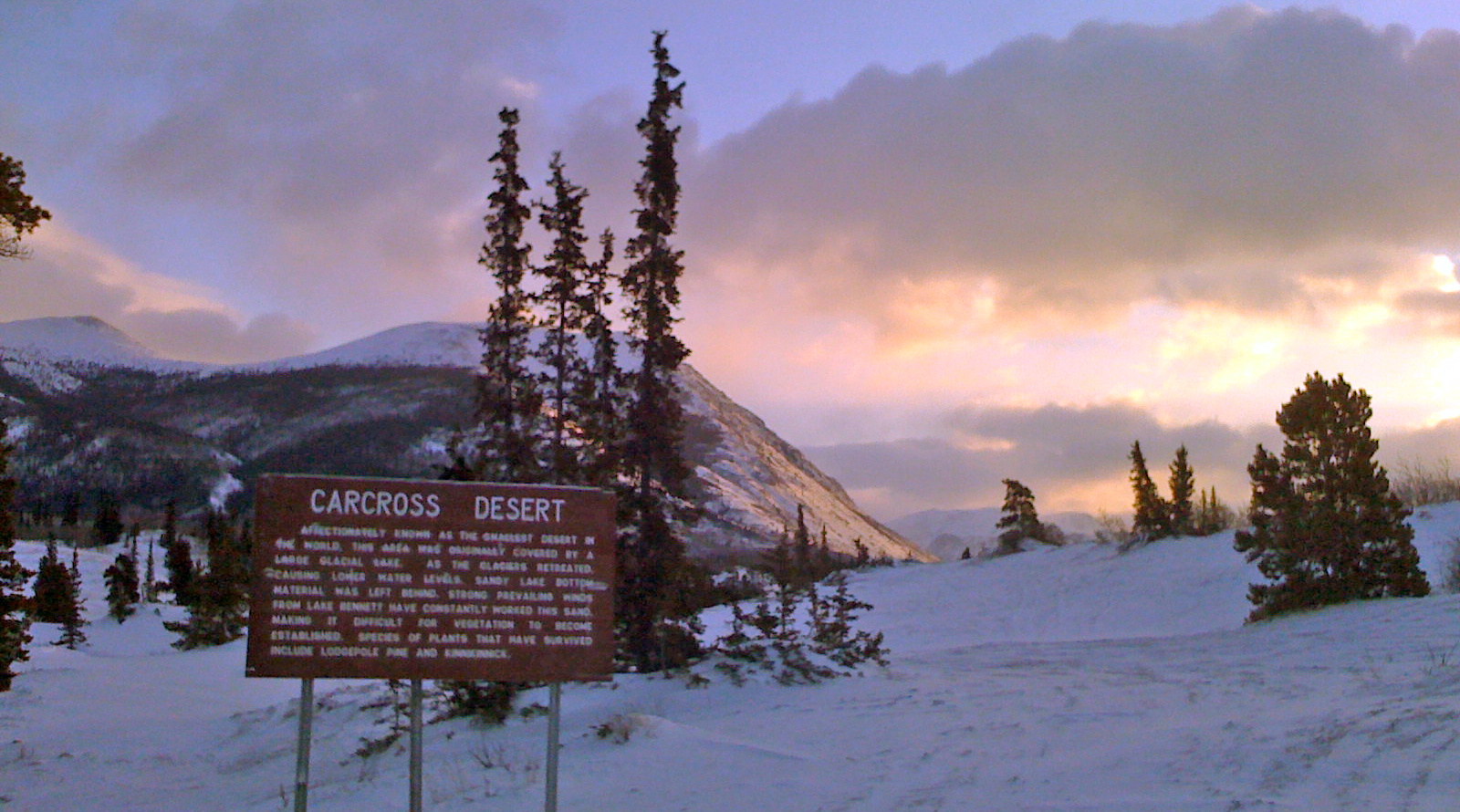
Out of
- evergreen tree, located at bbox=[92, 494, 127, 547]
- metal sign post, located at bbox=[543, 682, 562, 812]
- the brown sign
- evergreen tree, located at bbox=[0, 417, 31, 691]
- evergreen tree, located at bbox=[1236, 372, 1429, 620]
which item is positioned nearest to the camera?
the brown sign

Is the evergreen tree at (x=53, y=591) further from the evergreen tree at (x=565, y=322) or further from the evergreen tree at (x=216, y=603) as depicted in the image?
the evergreen tree at (x=565, y=322)

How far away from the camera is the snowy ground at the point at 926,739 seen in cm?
921

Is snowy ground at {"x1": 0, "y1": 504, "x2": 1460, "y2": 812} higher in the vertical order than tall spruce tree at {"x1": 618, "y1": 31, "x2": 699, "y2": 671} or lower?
lower

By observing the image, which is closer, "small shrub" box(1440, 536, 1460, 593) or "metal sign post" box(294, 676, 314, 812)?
"metal sign post" box(294, 676, 314, 812)

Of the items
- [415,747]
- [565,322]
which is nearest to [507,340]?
[565,322]

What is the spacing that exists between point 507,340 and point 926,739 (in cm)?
1402

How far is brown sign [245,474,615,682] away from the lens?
302 inches

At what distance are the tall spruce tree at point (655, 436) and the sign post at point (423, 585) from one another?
32.6 ft

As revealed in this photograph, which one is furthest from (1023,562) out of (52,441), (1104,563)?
(52,441)

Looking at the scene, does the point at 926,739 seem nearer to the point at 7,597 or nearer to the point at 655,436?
the point at 655,436

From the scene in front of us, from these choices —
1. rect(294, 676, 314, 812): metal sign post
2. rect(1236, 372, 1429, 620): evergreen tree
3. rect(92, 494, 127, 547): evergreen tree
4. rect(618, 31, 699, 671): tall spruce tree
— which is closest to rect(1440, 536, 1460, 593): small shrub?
rect(1236, 372, 1429, 620): evergreen tree

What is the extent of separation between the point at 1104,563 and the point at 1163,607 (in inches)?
301

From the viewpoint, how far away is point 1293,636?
19938mm

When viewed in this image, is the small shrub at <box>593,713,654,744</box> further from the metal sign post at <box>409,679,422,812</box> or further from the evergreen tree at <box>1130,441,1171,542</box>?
the evergreen tree at <box>1130,441,1171,542</box>
